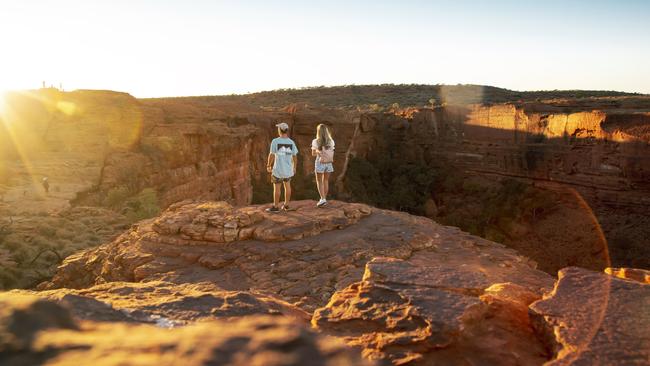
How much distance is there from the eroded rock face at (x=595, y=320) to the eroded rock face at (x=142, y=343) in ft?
3.13

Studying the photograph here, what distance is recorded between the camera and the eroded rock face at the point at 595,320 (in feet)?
5.83

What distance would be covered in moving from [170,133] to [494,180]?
15.1 meters

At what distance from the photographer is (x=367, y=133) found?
25.0 m

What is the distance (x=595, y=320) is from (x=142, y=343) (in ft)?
6.59

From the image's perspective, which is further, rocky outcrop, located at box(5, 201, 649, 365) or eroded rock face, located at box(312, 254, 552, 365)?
eroded rock face, located at box(312, 254, 552, 365)

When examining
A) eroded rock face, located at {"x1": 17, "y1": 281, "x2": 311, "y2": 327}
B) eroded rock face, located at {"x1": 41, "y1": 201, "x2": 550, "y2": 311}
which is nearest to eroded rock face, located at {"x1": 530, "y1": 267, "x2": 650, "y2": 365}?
eroded rock face, located at {"x1": 17, "y1": 281, "x2": 311, "y2": 327}

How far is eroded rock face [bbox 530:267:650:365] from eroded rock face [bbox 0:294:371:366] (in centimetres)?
95

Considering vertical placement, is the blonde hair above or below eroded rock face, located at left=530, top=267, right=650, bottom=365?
above

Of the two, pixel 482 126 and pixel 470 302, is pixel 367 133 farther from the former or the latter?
pixel 470 302

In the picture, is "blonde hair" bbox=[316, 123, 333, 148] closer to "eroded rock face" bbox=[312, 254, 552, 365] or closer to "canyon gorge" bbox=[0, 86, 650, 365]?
"canyon gorge" bbox=[0, 86, 650, 365]

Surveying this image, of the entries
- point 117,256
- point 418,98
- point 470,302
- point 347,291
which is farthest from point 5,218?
point 418,98

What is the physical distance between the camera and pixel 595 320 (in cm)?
202

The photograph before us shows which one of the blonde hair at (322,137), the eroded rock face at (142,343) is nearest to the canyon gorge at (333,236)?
the eroded rock face at (142,343)

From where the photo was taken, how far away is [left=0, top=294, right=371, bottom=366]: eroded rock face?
1.49 metres
